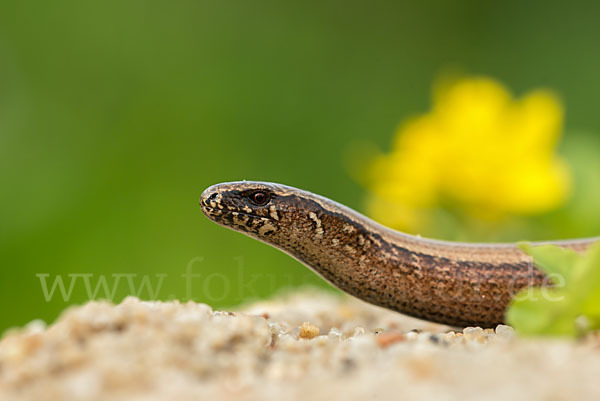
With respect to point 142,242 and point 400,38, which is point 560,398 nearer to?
point 142,242

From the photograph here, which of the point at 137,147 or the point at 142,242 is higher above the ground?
the point at 137,147

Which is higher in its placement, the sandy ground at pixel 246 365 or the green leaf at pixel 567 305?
the green leaf at pixel 567 305

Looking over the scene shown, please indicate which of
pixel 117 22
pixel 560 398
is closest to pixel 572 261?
pixel 560 398

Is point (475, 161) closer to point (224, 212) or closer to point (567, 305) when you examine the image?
point (224, 212)

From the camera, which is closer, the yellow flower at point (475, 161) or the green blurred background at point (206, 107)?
the yellow flower at point (475, 161)

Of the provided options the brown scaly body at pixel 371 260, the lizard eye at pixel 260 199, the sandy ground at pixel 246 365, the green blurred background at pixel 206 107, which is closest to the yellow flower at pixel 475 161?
the green blurred background at pixel 206 107

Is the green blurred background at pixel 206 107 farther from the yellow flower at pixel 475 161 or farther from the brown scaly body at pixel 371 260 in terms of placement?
the brown scaly body at pixel 371 260
